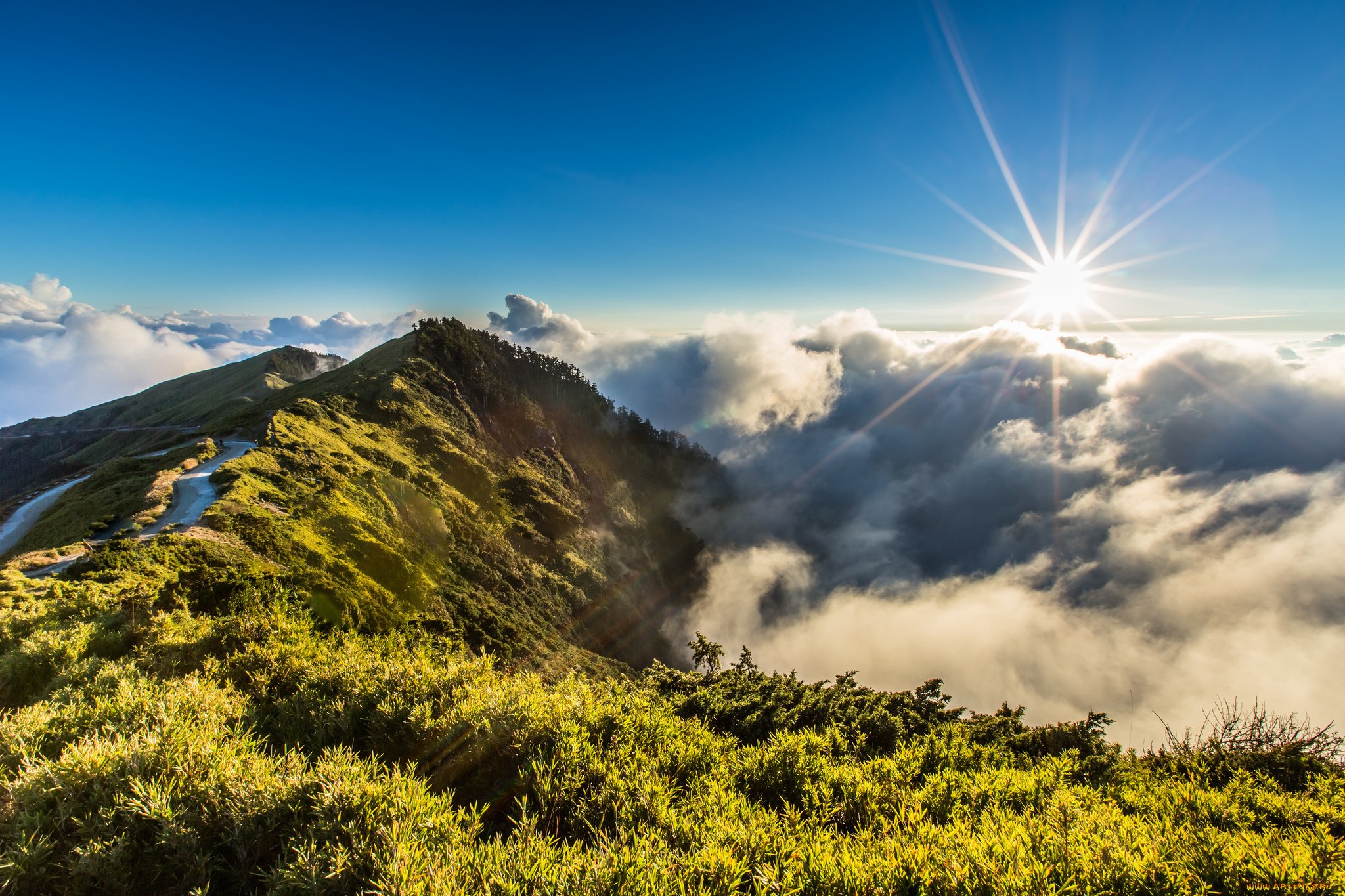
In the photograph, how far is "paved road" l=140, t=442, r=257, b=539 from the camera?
26953 millimetres

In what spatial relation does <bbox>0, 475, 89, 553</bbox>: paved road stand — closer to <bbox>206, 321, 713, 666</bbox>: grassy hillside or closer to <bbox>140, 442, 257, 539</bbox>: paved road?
<bbox>140, 442, 257, 539</bbox>: paved road

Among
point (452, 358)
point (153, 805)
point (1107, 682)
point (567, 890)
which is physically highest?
point (452, 358)

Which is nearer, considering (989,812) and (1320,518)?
(989,812)

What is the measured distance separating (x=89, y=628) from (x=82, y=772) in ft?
36.9

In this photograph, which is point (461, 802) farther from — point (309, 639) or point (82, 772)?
point (309, 639)

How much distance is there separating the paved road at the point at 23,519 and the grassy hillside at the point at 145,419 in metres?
16.9

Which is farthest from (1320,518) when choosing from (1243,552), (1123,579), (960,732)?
(960,732)

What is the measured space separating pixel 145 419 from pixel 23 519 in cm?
12376

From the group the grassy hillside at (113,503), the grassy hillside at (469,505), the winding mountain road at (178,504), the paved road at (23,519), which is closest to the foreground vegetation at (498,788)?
the winding mountain road at (178,504)

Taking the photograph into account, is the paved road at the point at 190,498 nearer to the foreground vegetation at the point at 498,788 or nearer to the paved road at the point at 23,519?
the foreground vegetation at the point at 498,788

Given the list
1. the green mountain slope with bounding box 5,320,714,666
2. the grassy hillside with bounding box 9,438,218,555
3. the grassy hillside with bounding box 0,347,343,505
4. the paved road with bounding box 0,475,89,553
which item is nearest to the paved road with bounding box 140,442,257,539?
the grassy hillside with bounding box 9,438,218,555

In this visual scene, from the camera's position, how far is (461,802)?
1003 centimetres

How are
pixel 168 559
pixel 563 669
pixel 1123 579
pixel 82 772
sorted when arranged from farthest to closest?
pixel 1123 579 < pixel 563 669 < pixel 168 559 < pixel 82 772

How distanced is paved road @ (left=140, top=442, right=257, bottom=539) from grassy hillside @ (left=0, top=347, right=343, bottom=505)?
27293 mm
